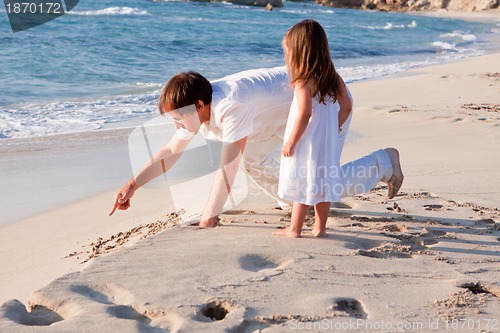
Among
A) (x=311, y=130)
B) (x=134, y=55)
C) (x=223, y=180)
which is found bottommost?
(x=134, y=55)

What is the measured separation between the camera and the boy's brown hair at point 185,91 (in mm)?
3664

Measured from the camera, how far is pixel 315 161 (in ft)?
12.4

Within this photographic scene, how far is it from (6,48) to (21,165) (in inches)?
366

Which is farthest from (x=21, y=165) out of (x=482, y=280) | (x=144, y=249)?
(x=482, y=280)

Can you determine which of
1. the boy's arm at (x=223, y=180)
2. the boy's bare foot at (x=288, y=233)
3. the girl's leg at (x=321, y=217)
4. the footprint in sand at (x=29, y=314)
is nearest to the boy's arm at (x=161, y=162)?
the boy's arm at (x=223, y=180)

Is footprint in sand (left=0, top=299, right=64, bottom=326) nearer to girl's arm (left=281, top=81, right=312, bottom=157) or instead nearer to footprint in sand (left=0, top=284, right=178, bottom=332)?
footprint in sand (left=0, top=284, right=178, bottom=332)

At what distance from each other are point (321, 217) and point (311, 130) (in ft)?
1.58

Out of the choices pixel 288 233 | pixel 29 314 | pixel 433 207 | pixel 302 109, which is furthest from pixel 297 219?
pixel 29 314

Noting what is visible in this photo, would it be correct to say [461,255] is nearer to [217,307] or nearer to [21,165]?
[217,307]

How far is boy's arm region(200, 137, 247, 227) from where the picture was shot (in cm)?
385

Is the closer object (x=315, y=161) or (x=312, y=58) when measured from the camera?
(x=312, y=58)

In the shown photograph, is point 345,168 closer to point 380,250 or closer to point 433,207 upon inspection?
point 380,250

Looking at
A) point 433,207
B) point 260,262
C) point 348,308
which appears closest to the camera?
point 348,308

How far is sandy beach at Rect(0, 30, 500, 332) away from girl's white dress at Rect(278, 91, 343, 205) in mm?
258
